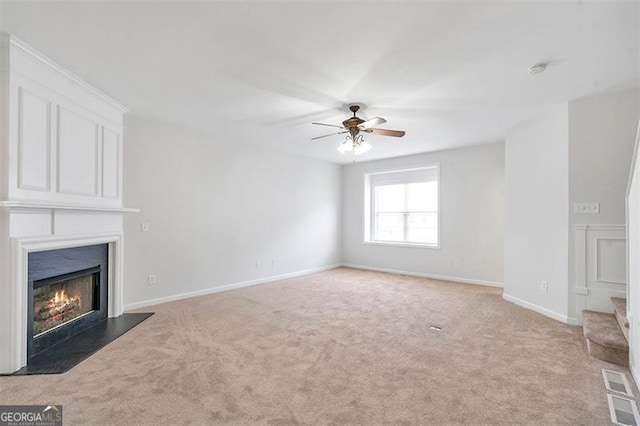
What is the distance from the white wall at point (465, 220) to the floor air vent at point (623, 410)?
11.7ft

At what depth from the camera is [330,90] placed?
3203 millimetres

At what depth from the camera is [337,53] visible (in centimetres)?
250

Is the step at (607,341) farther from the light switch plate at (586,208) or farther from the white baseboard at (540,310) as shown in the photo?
the light switch plate at (586,208)

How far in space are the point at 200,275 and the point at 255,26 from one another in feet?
12.5

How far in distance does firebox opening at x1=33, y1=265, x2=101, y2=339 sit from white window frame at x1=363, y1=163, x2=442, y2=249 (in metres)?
5.28

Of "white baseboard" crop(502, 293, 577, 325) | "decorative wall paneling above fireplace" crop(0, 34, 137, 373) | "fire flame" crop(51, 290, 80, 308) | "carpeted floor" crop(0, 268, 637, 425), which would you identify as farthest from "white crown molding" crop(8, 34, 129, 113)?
"white baseboard" crop(502, 293, 577, 325)

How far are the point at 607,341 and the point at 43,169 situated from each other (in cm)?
514

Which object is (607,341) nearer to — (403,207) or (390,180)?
(403,207)

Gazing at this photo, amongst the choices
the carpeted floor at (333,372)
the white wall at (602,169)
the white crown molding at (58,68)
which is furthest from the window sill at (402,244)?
the white crown molding at (58,68)

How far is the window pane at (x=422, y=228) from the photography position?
641cm

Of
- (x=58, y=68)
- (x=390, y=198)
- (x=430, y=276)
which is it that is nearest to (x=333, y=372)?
(x=58, y=68)

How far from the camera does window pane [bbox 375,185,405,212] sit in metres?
6.97

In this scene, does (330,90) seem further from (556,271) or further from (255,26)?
(556,271)

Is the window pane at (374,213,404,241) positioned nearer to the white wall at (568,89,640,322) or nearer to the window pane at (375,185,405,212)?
the window pane at (375,185,405,212)
